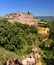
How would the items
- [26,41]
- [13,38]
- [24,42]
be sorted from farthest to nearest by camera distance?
[26,41] < [24,42] < [13,38]

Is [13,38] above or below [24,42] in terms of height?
above

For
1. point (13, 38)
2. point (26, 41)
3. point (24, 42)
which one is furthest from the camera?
point (26, 41)

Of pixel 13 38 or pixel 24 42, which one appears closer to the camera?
pixel 13 38

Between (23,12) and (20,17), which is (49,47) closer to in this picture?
(20,17)

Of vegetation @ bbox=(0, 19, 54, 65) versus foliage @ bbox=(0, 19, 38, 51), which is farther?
foliage @ bbox=(0, 19, 38, 51)

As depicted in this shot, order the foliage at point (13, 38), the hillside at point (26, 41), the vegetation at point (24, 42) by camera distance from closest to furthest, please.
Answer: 1. the hillside at point (26, 41)
2. the vegetation at point (24, 42)
3. the foliage at point (13, 38)

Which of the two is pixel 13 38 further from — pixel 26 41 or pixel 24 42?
pixel 26 41

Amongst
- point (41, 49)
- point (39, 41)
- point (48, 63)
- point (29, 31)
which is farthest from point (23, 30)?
point (48, 63)

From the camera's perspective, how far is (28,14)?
151 feet

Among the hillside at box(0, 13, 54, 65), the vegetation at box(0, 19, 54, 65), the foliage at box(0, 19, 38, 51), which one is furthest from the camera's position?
the foliage at box(0, 19, 38, 51)

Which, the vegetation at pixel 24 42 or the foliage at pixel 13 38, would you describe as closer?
the vegetation at pixel 24 42

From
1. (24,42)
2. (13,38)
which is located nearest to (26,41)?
(24,42)

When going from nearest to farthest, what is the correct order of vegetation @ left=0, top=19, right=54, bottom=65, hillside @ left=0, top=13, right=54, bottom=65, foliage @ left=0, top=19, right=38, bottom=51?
hillside @ left=0, top=13, right=54, bottom=65, vegetation @ left=0, top=19, right=54, bottom=65, foliage @ left=0, top=19, right=38, bottom=51

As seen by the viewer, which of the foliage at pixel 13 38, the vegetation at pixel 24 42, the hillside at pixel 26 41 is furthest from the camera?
the foliage at pixel 13 38
